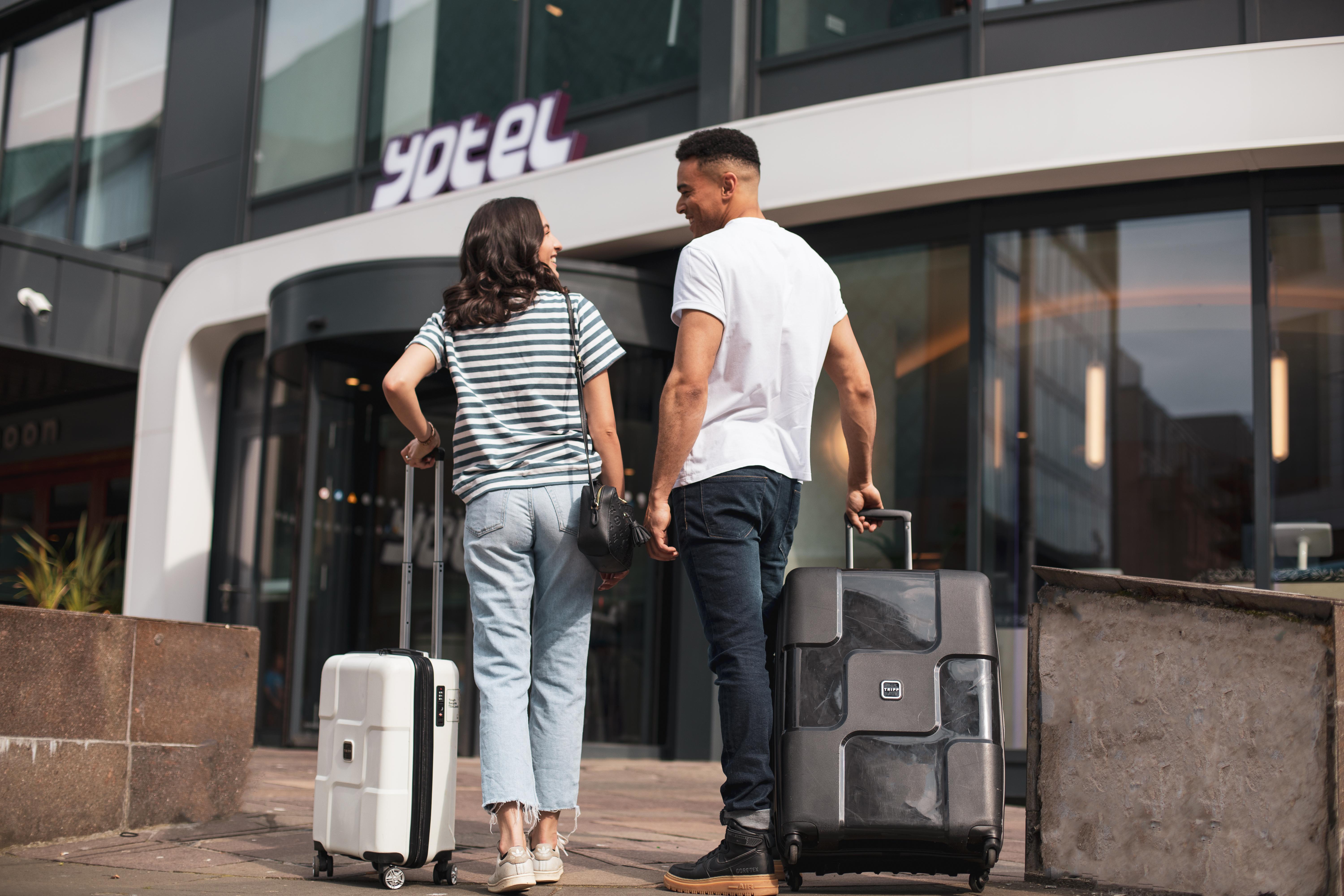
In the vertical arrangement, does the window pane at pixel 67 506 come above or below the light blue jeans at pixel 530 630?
above

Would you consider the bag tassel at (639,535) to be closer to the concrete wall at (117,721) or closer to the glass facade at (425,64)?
the concrete wall at (117,721)

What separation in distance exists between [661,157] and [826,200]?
3.98 ft

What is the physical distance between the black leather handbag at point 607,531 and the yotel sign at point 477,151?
6.06 m

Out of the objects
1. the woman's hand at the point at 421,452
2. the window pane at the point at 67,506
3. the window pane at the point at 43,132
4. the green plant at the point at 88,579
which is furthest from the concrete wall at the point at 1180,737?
the window pane at the point at 67,506

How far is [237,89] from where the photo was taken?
38.0ft

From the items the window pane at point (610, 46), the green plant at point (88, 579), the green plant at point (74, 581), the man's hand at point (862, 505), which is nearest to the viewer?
the man's hand at point (862, 505)

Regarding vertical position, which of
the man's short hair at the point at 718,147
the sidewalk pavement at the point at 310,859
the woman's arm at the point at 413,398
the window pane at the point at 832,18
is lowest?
the sidewalk pavement at the point at 310,859

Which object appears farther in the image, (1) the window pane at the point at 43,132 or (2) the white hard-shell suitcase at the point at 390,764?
(1) the window pane at the point at 43,132

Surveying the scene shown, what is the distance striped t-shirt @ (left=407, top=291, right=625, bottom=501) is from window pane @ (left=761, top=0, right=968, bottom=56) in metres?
5.23

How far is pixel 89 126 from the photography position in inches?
512

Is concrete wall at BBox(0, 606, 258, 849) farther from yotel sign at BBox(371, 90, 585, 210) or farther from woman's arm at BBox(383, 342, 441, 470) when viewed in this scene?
yotel sign at BBox(371, 90, 585, 210)

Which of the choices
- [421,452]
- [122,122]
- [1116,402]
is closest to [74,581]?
[122,122]

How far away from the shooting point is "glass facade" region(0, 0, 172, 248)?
40.8 ft

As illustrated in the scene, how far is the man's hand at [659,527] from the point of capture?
3146 millimetres
